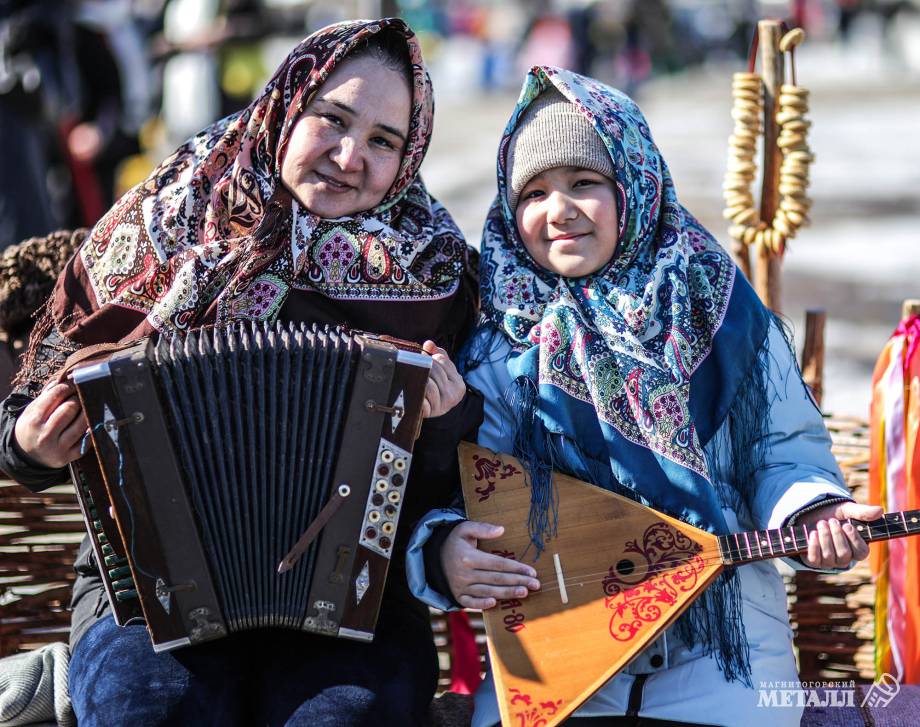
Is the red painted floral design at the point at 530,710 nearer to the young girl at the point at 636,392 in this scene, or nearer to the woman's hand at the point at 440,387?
the young girl at the point at 636,392

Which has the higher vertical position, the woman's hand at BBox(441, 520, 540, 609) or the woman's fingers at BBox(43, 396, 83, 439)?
the woman's fingers at BBox(43, 396, 83, 439)

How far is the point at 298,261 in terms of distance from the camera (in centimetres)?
256

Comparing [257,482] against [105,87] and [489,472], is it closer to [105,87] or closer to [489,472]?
[489,472]

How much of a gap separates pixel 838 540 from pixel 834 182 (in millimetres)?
9661

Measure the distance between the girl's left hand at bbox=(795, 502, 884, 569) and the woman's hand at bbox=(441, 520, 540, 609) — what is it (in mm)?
564

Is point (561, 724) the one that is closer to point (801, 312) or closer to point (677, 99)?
point (801, 312)

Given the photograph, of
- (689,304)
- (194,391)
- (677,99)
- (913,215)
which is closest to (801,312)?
(913,215)

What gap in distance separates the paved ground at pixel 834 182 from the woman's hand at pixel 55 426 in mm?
4021

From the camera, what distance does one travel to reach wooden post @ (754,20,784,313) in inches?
124

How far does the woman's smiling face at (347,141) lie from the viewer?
2586 mm

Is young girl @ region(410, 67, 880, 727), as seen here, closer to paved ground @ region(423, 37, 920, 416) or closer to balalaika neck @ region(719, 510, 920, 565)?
balalaika neck @ region(719, 510, 920, 565)

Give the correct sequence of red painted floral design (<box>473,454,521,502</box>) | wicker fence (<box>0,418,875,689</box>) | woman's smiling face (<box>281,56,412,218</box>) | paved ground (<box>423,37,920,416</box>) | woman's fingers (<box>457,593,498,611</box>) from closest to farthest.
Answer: woman's fingers (<box>457,593,498,611</box>)
red painted floral design (<box>473,454,521,502</box>)
woman's smiling face (<box>281,56,412,218</box>)
wicker fence (<box>0,418,875,689</box>)
paved ground (<box>423,37,920,416</box>)

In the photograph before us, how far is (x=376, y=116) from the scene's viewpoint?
8.52ft
